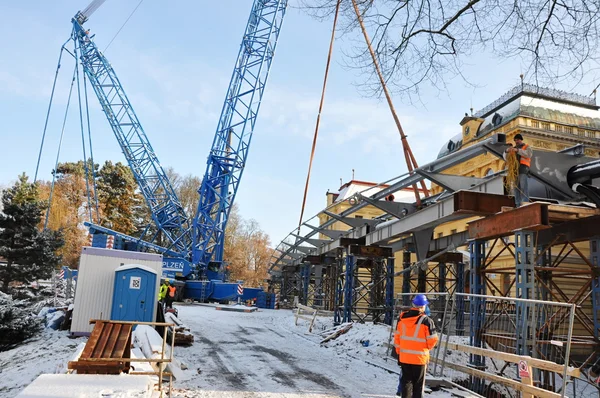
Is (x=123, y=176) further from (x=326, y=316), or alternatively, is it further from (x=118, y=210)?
(x=326, y=316)

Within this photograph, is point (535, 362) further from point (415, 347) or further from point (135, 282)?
point (135, 282)

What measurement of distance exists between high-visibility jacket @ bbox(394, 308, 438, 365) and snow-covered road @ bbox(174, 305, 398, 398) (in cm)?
210

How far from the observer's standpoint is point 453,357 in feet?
37.3

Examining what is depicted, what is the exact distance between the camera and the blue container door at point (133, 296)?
42.4 ft

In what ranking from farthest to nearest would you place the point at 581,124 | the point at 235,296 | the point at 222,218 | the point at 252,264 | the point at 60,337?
the point at 252,264 < the point at 222,218 < the point at 235,296 < the point at 581,124 < the point at 60,337

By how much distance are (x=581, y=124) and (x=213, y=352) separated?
2654 centimetres

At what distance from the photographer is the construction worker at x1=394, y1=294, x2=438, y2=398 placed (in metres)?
6.69

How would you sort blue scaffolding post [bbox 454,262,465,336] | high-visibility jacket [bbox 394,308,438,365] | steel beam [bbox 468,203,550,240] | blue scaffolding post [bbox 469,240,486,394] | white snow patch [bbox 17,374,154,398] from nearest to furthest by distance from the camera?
white snow patch [bbox 17,374,154,398], high-visibility jacket [bbox 394,308,438,365], steel beam [bbox 468,203,550,240], blue scaffolding post [bbox 469,240,486,394], blue scaffolding post [bbox 454,262,465,336]

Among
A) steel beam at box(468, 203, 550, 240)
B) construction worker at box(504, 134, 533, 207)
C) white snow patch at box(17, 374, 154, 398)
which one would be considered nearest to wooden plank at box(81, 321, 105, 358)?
white snow patch at box(17, 374, 154, 398)

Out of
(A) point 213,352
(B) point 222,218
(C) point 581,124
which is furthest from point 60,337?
(C) point 581,124

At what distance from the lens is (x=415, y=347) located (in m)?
6.72

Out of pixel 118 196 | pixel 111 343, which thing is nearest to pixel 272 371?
pixel 111 343

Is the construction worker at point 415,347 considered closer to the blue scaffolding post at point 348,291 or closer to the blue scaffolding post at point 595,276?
the blue scaffolding post at point 595,276

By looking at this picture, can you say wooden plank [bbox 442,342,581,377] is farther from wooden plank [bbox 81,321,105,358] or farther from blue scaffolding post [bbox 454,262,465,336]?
blue scaffolding post [bbox 454,262,465,336]
